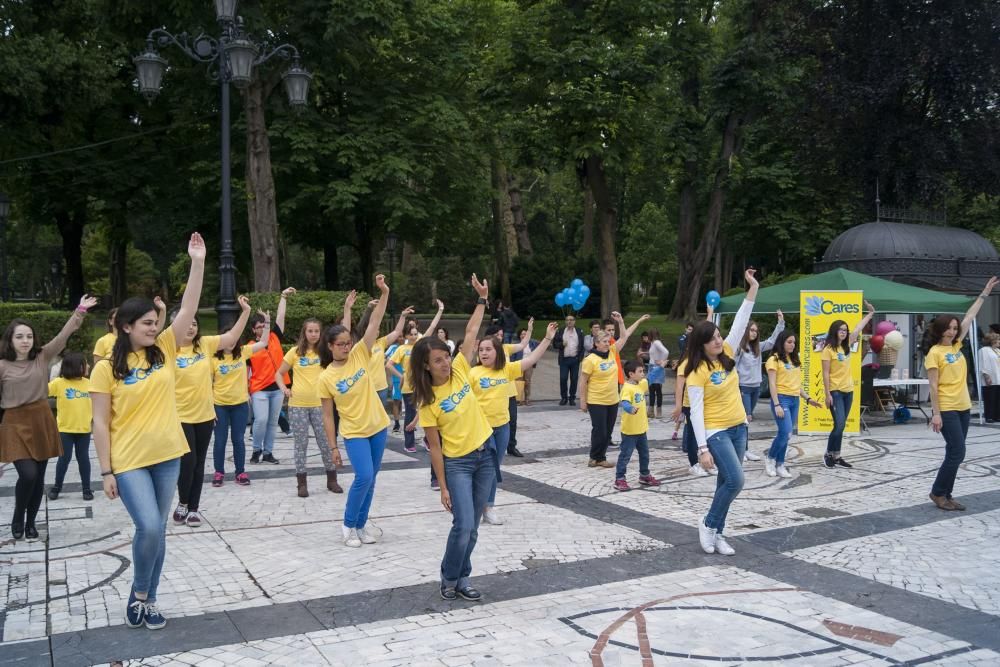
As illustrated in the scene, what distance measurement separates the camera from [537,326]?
36906 mm

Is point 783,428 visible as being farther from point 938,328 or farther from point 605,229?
point 605,229

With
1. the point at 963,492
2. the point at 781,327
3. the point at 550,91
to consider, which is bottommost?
the point at 963,492

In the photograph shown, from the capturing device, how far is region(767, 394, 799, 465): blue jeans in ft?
31.8

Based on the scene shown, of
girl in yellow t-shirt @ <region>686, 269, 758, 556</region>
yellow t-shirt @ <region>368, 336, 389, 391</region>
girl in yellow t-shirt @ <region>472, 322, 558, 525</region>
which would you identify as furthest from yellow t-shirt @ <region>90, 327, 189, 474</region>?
girl in yellow t-shirt @ <region>686, 269, 758, 556</region>

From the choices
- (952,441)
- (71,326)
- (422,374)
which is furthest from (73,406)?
(952,441)

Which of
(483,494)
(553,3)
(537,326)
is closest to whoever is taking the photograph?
(483,494)

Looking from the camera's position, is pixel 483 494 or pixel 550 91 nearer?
pixel 483 494

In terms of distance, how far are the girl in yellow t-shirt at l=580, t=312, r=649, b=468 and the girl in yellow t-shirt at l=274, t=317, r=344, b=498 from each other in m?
3.13

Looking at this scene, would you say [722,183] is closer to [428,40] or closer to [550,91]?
[550,91]

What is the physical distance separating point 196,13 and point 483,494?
18359 millimetres

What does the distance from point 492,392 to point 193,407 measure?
8.37 ft

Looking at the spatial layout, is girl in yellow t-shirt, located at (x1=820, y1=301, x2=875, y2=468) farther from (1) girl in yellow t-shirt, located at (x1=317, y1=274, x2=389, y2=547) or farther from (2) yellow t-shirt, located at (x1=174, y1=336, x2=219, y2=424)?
(2) yellow t-shirt, located at (x1=174, y1=336, x2=219, y2=424)

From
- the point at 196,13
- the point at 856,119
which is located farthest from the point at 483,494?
the point at 856,119

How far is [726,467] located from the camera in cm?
634
